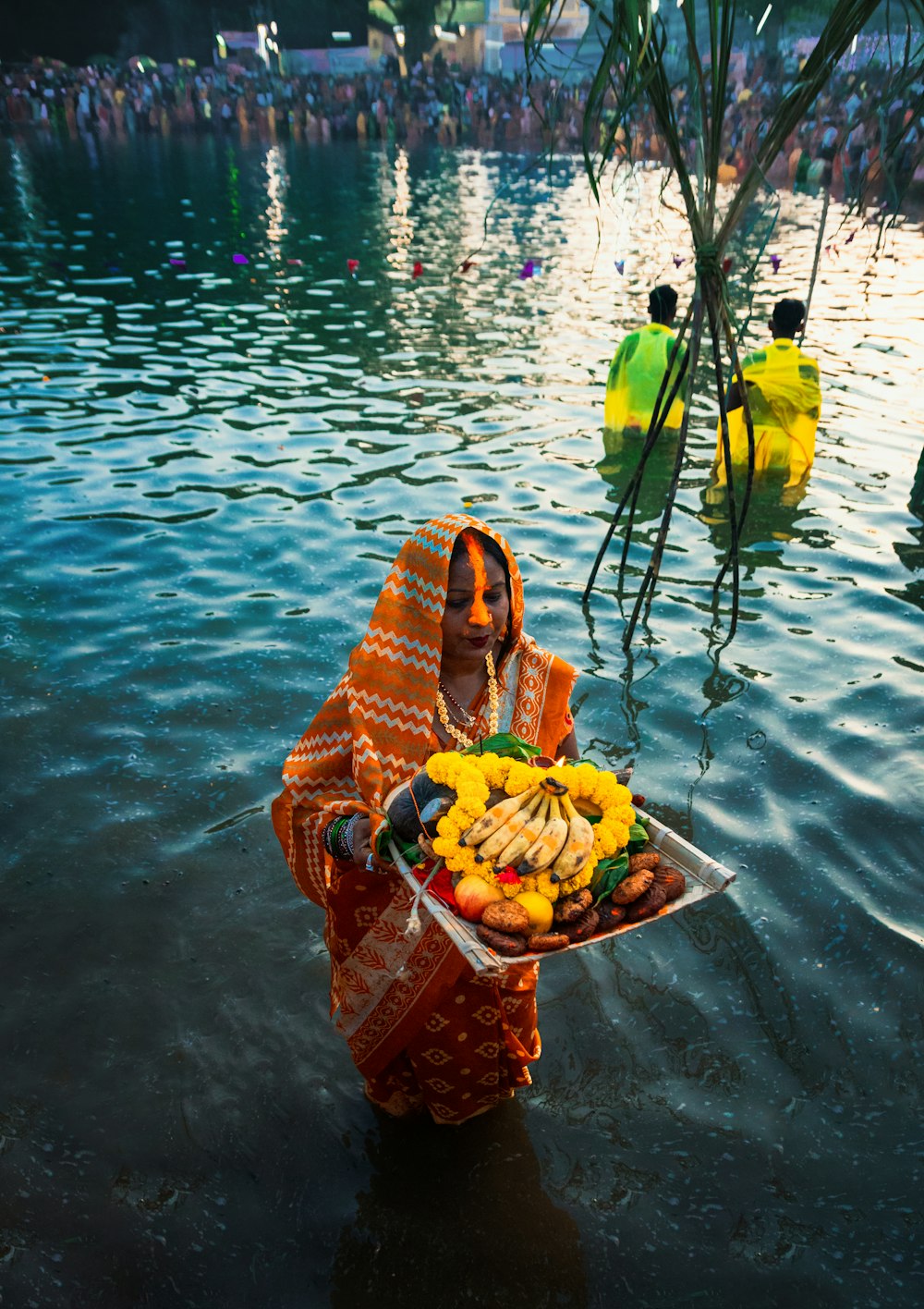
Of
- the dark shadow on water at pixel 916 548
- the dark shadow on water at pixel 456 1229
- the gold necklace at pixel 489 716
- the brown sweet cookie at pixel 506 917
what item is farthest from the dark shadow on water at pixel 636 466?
the brown sweet cookie at pixel 506 917

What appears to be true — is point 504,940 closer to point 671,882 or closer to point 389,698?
point 671,882

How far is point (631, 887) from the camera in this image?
2393 mm

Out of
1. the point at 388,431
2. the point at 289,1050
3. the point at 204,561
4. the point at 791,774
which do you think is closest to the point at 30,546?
the point at 204,561

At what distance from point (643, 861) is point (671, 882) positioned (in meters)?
0.12

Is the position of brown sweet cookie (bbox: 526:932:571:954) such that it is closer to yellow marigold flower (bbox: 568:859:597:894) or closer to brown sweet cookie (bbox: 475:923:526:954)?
brown sweet cookie (bbox: 475:923:526:954)

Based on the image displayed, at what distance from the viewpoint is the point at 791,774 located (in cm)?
524

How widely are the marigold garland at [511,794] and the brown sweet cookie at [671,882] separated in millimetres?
133

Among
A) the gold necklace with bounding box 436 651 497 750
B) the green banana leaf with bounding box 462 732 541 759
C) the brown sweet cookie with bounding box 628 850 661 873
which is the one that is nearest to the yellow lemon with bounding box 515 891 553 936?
the brown sweet cookie with bounding box 628 850 661 873

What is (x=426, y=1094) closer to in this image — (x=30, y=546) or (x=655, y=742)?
(x=655, y=742)

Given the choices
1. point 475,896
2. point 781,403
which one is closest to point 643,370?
point 781,403

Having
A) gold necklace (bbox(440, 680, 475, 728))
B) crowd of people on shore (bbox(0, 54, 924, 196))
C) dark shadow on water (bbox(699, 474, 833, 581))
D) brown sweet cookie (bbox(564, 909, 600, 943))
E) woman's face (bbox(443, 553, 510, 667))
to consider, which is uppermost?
crowd of people on shore (bbox(0, 54, 924, 196))

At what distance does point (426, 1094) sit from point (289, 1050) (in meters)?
0.80

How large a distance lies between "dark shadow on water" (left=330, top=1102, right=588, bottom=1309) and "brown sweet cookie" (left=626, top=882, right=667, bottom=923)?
1307 mm

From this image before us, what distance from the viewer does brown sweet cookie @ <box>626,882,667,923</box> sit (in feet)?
7.73
